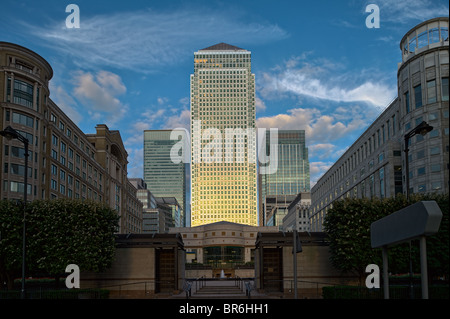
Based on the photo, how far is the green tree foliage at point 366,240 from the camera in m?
37.5

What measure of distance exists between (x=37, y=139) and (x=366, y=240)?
61331 mm

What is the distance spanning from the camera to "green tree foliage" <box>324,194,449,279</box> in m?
37.5

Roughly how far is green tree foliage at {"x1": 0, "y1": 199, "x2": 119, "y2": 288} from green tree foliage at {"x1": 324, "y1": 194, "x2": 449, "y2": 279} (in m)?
20.1

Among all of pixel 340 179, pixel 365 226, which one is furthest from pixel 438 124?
pixel 340 179

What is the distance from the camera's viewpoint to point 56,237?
4059 centimetres

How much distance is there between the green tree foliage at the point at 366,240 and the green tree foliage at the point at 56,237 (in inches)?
793

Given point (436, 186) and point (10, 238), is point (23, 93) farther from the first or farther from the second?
point (436, 186)

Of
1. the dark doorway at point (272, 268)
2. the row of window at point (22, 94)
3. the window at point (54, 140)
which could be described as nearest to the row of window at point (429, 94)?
the dark doorway at point (272, 268)

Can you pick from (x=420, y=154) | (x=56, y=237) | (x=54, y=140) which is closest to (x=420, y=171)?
(x=420, y=154)

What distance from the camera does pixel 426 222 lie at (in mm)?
12375

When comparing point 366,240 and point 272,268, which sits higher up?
point 366,240

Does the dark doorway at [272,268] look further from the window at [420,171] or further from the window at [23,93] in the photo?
the window at [23,93]
